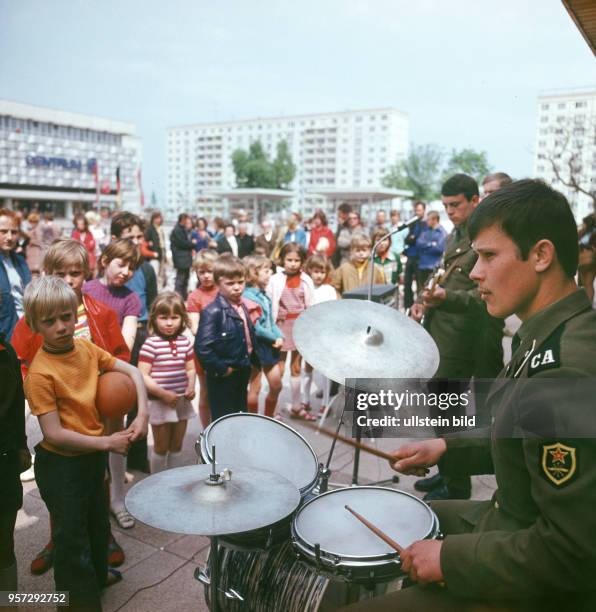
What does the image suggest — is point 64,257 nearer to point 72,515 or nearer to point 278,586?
point 72,515

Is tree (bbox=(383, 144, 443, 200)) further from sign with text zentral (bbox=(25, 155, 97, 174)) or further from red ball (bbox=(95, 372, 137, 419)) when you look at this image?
red ball (bbox=(95, 372, 137, 419))

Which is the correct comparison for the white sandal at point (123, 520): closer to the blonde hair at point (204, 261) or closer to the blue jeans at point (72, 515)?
the blue jeans at point (72, 515)

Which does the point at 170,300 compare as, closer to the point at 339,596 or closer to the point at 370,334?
the point at 370,334

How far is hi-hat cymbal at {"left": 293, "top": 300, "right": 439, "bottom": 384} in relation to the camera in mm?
2775

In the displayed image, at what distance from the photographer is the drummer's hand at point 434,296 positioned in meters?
3.56

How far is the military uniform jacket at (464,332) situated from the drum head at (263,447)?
1684mm

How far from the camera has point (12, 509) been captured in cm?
235

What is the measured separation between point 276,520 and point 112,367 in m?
1.41

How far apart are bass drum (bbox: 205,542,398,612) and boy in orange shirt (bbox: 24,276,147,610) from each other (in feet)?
2.29

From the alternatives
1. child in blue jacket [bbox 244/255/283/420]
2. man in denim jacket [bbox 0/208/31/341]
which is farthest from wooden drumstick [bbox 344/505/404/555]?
man in denim jacket [bbox 0/208/31/341]

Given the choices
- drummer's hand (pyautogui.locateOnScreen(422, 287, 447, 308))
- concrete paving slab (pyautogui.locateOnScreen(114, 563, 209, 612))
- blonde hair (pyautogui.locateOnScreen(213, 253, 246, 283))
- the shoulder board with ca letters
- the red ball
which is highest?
blonde hair (pyautogui.locateOnScreen(213, 253, 246, 283))

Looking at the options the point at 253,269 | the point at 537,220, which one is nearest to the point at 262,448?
the point at 537,220

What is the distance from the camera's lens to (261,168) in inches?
3191

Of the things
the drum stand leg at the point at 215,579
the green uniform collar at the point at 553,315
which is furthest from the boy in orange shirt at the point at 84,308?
the green uniform collar at the point at 553,315
